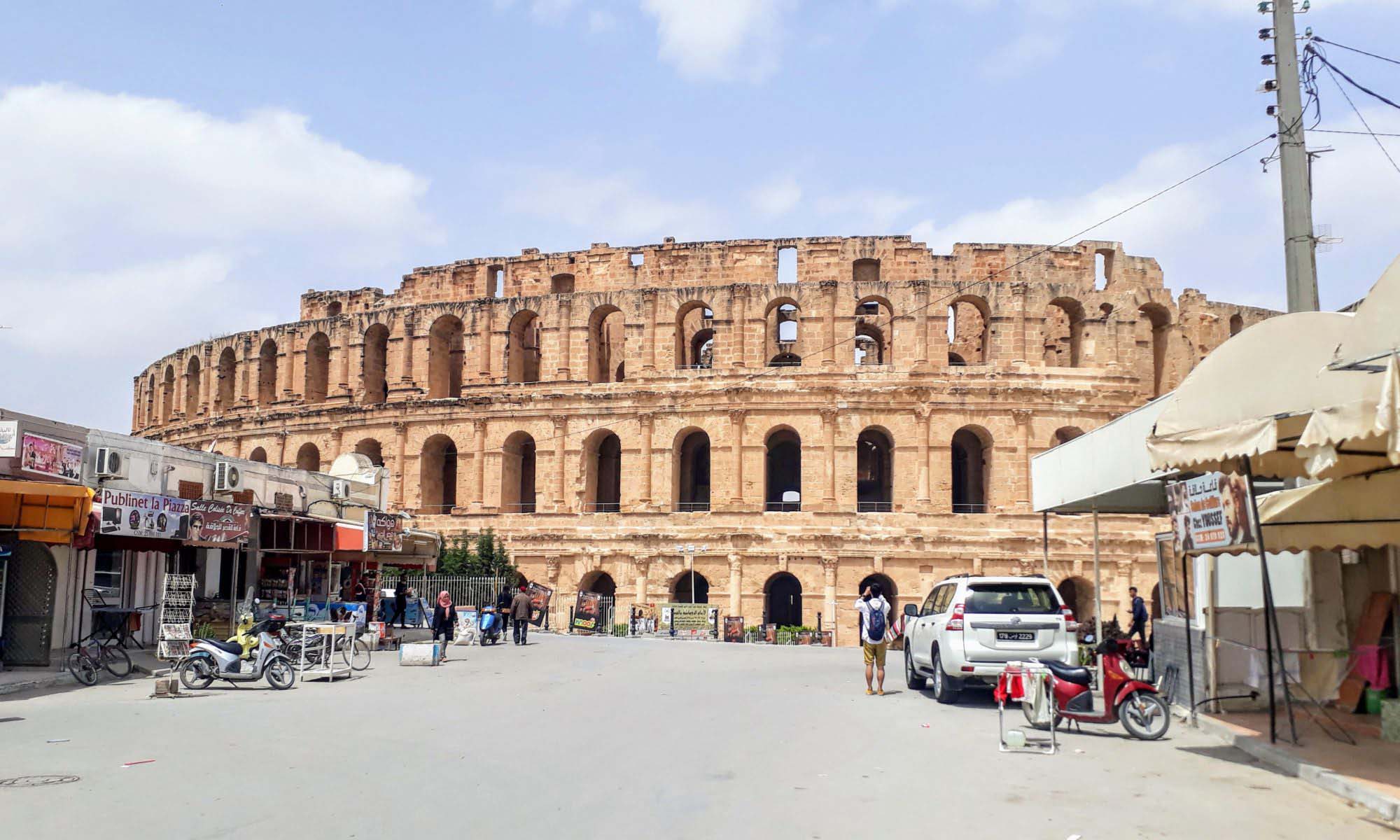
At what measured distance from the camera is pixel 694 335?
4406 cm

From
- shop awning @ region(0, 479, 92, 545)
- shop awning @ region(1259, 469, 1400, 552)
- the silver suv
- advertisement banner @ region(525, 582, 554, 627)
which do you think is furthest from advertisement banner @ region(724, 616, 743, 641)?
shop awning @ region(1259, 469, 1400, 552)

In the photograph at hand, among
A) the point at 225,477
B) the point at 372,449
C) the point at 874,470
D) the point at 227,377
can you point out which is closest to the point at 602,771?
the point at 225,477

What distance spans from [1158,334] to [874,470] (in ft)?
39.3

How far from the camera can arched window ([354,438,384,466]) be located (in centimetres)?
4243

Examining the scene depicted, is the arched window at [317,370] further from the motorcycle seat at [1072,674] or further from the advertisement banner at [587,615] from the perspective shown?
the motorcycle seat at [1072,674]

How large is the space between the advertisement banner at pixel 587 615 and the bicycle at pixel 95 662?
52.4ft

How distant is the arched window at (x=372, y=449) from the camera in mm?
42428

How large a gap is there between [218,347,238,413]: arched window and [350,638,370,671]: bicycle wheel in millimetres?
29561

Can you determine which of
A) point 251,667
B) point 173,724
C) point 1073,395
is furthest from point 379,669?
point 1073,395

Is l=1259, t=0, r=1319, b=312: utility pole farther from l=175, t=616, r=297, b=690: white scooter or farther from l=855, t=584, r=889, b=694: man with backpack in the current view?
l=175, t=616, r=297, b=690: white scooter

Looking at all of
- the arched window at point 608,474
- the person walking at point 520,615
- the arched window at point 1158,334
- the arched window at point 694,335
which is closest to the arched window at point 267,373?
the arched window at point 608,474

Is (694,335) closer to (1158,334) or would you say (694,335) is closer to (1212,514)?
(1158,334)

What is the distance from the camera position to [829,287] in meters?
38.2

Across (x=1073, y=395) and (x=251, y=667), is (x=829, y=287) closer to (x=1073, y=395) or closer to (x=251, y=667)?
(x=1073, y=395)
